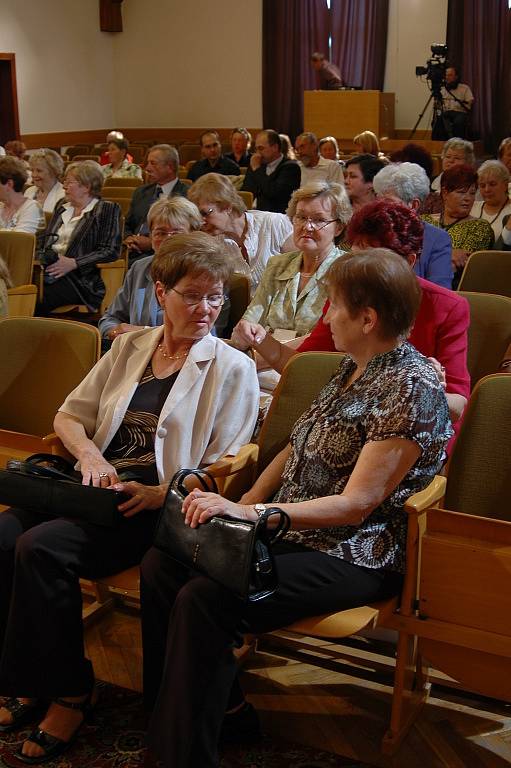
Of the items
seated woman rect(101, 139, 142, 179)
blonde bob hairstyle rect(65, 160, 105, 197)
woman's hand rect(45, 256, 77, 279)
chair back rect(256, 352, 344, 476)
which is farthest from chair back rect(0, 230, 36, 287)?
seated woman rect(101, 139, 142, 179)

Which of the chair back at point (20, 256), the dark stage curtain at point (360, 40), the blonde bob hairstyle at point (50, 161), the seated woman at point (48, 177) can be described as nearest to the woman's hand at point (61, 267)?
the chair back at point (20, 256)

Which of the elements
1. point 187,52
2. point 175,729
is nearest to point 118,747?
point 175,729

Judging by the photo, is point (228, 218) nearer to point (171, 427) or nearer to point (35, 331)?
point (35, 331)

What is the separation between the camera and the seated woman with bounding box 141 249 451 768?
6.45 feet

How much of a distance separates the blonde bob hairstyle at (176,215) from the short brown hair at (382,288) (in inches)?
64.7

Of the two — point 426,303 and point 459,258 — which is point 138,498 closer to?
point 426,303

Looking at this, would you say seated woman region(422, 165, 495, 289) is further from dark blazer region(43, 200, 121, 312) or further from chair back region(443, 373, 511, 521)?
chair back region(443, 373, 511, 521)

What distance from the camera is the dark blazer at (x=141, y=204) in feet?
20.2

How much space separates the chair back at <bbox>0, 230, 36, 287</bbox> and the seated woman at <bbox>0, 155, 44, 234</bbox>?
1157 millimetres

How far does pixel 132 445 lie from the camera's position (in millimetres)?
2525

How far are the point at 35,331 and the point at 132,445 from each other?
25.7 inches

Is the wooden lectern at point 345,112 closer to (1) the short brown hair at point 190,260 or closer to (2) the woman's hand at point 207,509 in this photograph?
(1) the short brown hair at point 190,260

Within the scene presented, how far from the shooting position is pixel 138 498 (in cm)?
230

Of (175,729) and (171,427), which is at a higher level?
(171,427)
